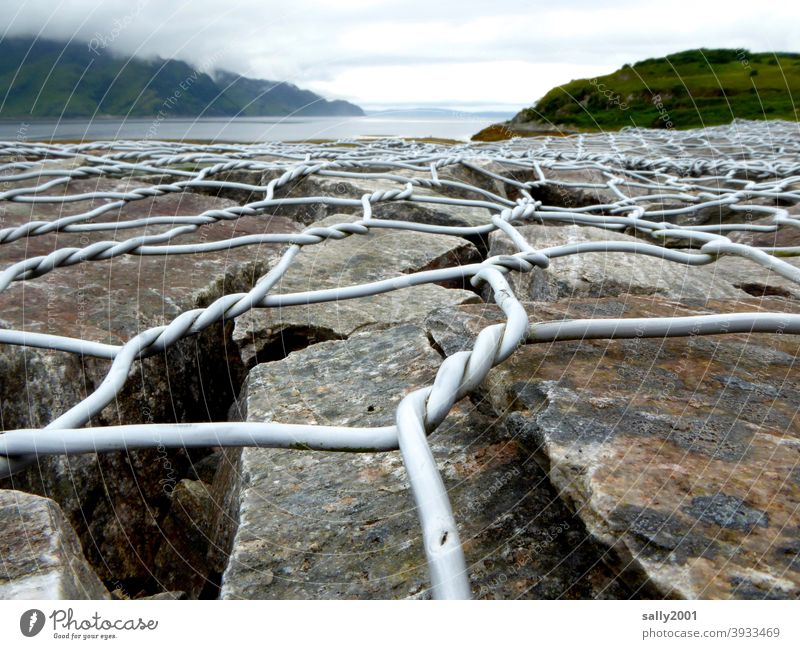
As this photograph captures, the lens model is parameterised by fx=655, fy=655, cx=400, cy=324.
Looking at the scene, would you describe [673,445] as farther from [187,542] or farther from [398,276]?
[398,276]

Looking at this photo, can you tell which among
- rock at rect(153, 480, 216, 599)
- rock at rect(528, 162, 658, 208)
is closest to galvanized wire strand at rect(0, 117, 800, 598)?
rock at rect(528, 162, 658, 208)

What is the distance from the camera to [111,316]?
77 centimetres

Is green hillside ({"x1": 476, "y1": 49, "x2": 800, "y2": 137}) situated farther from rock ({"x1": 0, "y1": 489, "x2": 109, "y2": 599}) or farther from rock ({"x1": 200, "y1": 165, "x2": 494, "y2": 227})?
rock ({"x1": 0, "y1": 489, "x2": 109, "y2": 599})

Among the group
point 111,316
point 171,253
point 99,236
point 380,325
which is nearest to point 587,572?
point 380,325

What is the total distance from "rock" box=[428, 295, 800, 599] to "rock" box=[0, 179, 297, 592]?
325mm

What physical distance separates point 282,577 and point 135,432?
0.44 ft

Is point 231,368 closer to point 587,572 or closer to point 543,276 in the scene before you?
point 543,276

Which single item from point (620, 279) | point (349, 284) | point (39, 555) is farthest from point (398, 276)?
point (39, 555)

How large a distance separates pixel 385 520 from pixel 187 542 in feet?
0.88
